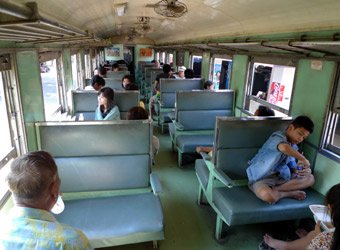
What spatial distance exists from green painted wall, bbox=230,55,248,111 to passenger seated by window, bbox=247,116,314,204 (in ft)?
7.82

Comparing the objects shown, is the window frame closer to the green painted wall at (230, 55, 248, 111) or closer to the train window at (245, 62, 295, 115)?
the train window at (245, 62, 295, 115)

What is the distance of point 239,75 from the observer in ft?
18.3

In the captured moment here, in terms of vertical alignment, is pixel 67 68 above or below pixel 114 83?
above

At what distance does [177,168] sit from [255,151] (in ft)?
6.46

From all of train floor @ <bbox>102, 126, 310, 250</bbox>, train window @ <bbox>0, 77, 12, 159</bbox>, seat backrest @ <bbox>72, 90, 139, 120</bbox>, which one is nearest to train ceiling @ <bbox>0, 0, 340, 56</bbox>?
train window @ <bbox>0, 77, 12, 159</bbox>

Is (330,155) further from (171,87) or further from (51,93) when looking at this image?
(51,93)

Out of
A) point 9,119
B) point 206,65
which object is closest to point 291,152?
point 9,119

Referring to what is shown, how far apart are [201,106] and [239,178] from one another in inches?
88.8

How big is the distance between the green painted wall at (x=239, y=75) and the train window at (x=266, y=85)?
142mm

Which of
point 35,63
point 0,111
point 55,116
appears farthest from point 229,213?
point 55,116

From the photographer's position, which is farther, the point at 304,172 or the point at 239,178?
the point at 239,178

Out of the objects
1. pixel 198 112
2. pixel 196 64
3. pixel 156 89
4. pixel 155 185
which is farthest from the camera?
pixel 196 64

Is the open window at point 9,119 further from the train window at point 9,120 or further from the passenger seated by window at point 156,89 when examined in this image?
the passenger seated by window at point 156,89

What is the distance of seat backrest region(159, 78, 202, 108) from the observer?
22.2ft
